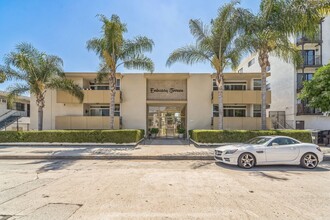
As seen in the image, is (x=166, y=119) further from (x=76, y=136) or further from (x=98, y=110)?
(x=76, y=136)

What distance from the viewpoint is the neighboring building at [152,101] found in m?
20.8

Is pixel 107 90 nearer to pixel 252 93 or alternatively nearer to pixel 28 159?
pixel 28 159

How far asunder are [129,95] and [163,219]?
1798cm

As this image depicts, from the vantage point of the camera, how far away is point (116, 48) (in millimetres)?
16734

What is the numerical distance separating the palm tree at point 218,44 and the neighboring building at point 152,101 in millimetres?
3656

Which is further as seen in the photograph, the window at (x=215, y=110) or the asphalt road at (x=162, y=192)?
the window at (x=215, y=110)

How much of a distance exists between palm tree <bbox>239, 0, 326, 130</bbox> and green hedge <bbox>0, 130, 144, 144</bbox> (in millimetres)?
10692

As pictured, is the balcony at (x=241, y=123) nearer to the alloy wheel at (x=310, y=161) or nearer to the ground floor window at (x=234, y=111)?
the ground floor window at (x=234, y=111)

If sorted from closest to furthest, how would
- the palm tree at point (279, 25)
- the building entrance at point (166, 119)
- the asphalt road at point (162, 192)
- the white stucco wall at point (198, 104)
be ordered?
the asphalt road at point (162, 192), the palm tree at point (279, 25), the white stucco wall at point (198, 104), the building entrance at point (166, 119)

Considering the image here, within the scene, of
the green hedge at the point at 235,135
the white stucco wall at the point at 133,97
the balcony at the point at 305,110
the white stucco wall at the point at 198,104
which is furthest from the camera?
the balcony at the point at 305,110

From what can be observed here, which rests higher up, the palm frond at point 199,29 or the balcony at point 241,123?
the palm frond at point 199,29

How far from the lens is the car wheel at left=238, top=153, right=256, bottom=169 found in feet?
31.3

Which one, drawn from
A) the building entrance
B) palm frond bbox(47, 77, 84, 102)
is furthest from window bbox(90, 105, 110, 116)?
Answer: the building entrance

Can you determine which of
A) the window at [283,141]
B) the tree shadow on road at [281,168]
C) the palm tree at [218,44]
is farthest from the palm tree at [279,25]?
the tree shadow on road at [281,168]
